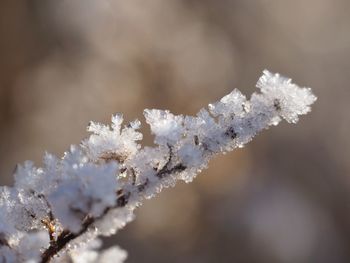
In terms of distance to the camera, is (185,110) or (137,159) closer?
(137,159)

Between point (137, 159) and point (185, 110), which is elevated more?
point (185, 110)

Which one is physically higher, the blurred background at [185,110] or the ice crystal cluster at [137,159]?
the blurred background at [185,110]

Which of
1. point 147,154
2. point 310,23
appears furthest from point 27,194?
point 310,23

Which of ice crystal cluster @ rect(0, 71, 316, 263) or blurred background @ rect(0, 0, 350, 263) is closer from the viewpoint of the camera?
ice crystal cluster @ rect(0, 71, 316, 263)

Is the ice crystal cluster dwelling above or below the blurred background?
below

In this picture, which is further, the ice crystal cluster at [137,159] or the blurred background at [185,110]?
the blurred background at [185,110]

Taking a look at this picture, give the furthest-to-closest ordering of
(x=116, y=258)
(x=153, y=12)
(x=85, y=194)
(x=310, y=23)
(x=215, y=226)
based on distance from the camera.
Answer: (x=310, y=23) < (x=153, y=12) < (x=215, y=226) < (x=116, y=258) < (x=85, y=194)

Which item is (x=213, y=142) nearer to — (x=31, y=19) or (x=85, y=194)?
(x=85, y=194)

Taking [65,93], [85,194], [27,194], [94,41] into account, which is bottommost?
[85,194]
